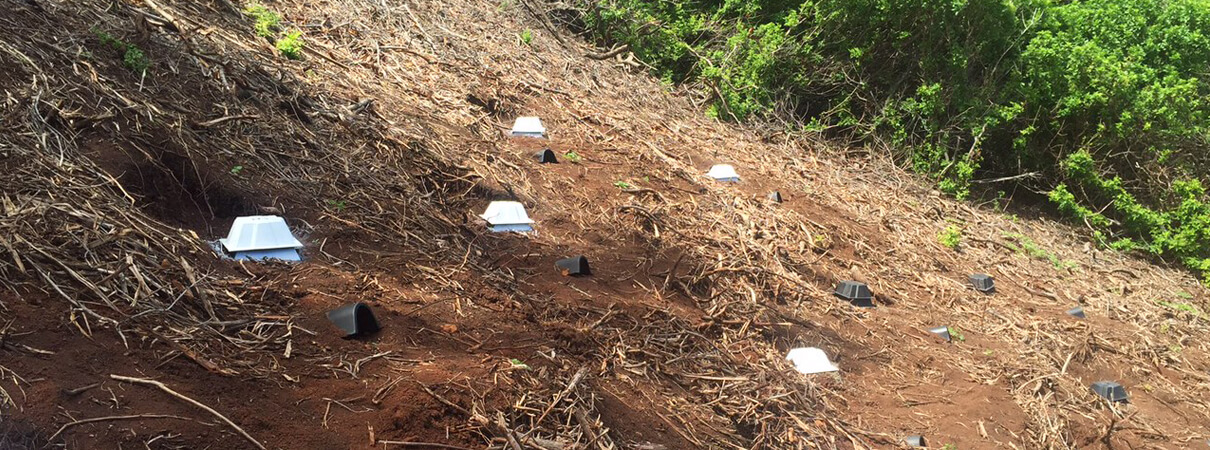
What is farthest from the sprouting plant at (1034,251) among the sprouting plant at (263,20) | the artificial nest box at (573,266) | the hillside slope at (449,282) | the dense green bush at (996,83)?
the sprouting plant at (263,20)

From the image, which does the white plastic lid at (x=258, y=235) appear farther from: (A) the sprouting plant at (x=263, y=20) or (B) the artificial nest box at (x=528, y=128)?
(B) the artificial nest box at (x=528, y=128)

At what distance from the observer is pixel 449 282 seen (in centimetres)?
308

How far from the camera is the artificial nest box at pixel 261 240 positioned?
2742 millimetres

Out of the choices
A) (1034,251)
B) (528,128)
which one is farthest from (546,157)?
(1034,251)

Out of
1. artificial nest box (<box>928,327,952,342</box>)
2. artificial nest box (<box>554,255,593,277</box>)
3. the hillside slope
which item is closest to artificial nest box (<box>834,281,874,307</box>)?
the hillside slope

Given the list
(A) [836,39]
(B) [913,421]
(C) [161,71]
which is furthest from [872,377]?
(A) [836,39]

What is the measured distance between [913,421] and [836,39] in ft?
18.5

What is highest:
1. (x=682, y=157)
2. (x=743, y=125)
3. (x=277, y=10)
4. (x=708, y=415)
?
(x=277, y=10)

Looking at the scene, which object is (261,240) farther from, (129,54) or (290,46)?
(290,46)

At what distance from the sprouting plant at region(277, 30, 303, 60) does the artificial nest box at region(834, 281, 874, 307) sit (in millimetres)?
3311

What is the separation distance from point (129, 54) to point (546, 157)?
7.11ft

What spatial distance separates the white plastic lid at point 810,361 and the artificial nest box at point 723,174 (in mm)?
2222

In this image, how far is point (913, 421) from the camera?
3.70 m

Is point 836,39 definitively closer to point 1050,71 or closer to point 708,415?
point 1050,71
